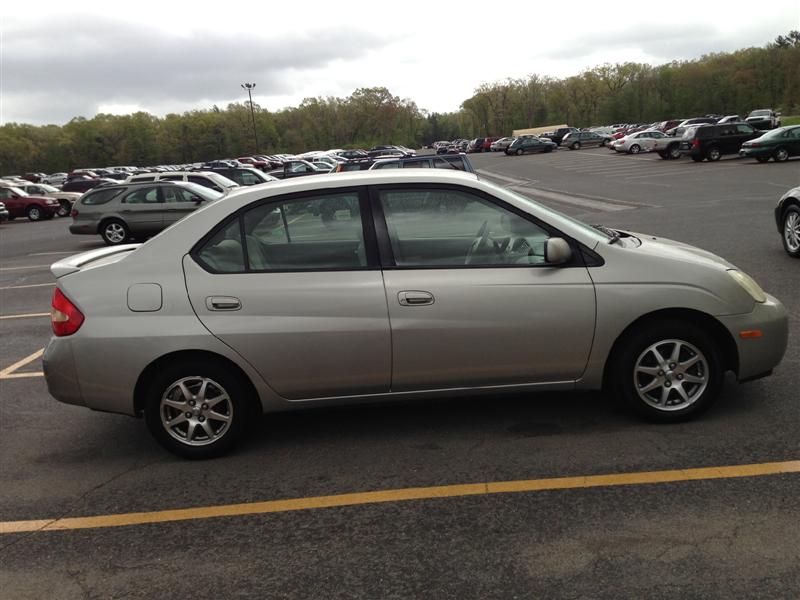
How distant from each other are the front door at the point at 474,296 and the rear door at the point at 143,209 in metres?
14.3

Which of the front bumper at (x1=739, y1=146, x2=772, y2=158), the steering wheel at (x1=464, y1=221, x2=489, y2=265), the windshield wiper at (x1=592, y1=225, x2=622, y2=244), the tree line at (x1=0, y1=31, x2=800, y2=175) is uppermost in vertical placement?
the tree line at (x1=0, y1=31, x2=800, y2=175)

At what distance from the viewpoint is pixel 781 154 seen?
28.1 m

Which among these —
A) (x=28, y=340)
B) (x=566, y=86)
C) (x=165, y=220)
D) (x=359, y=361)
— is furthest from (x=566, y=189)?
(x=566, y=86)

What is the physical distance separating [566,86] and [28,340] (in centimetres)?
14631

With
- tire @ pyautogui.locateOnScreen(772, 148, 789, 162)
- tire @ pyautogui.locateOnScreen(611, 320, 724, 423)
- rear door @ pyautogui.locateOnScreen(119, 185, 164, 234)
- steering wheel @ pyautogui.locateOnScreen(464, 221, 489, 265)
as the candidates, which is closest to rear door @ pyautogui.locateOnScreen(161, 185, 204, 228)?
rear door @ pyautogui.locateOnScreen(119, 185, 164, 234)

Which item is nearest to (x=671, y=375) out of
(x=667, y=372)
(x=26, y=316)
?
(x=667, y=372)

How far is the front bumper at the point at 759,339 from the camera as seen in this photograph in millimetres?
4168

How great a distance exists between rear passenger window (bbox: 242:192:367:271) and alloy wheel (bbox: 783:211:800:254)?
7191mm

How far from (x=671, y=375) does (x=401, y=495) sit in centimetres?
183

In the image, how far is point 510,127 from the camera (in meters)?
150

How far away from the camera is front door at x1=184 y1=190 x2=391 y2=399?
4004 mm

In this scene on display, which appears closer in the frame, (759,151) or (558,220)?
(558,220)

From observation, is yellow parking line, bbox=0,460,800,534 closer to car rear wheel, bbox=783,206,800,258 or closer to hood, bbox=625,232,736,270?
hood, bbox=625,232,736,270

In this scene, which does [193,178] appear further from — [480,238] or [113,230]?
[480,238]
